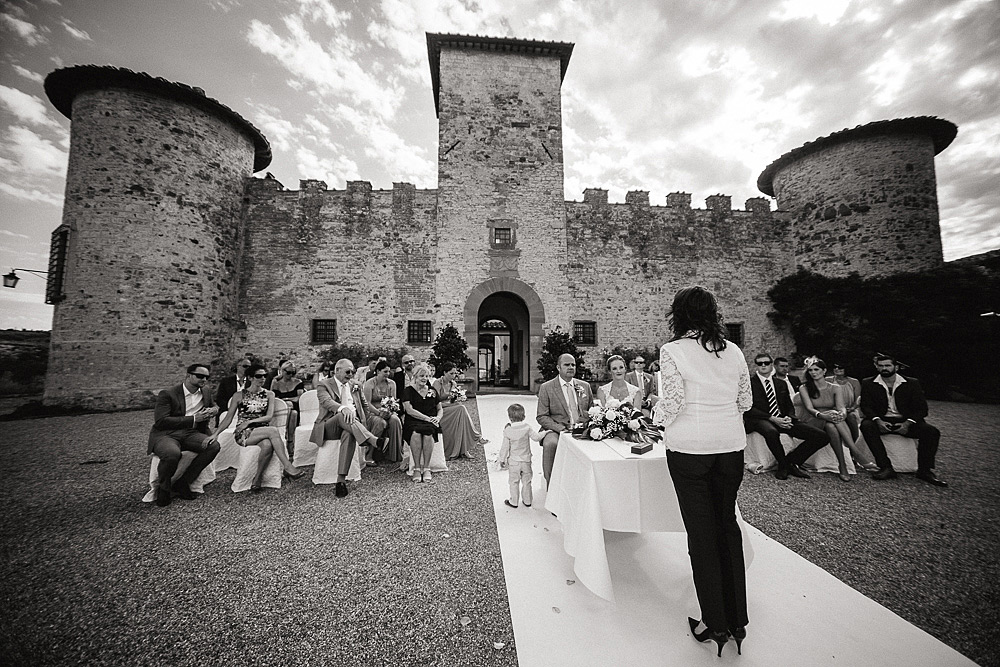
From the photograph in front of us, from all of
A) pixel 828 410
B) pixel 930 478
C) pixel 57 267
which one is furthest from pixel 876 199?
pixel 57 267

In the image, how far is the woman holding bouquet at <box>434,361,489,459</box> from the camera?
18.3 ft

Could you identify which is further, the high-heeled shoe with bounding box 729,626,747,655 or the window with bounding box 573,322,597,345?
the window with bounding box 573,322,597,345

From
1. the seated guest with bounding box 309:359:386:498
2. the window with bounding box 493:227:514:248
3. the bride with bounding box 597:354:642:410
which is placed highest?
the window with bounding box 493:227:514:248

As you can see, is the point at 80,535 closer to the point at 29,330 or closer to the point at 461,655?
the point at 461,655

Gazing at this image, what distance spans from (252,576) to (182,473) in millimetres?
2430

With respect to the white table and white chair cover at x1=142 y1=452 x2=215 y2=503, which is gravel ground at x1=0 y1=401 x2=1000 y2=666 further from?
the white table

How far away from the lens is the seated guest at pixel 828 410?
4.71m

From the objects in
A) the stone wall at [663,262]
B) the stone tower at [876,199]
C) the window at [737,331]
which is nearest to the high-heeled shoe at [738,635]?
the stone wall at [663,262]

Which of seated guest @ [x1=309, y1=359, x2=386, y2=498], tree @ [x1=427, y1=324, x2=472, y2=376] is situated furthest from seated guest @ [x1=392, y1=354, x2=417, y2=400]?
tree @ [x1=427, y1=324, x2=472, y2=376]

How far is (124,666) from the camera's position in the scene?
1888 mm

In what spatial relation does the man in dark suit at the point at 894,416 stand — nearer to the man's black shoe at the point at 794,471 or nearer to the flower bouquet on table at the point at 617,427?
the man's black shoe at the point at 794,471

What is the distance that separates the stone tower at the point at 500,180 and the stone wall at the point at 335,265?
1.05 meters

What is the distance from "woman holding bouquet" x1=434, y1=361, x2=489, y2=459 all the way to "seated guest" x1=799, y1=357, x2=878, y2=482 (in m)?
4.76

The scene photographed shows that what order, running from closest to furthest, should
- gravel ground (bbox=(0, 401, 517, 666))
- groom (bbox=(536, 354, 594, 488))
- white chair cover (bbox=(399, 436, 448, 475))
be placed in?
gravel ground (bbox=(0, 401, 517, 666)) < groom (bbox=(536, 354, 594, 488)) < white chair cover (bbox=(399, 436, 448, 475))
